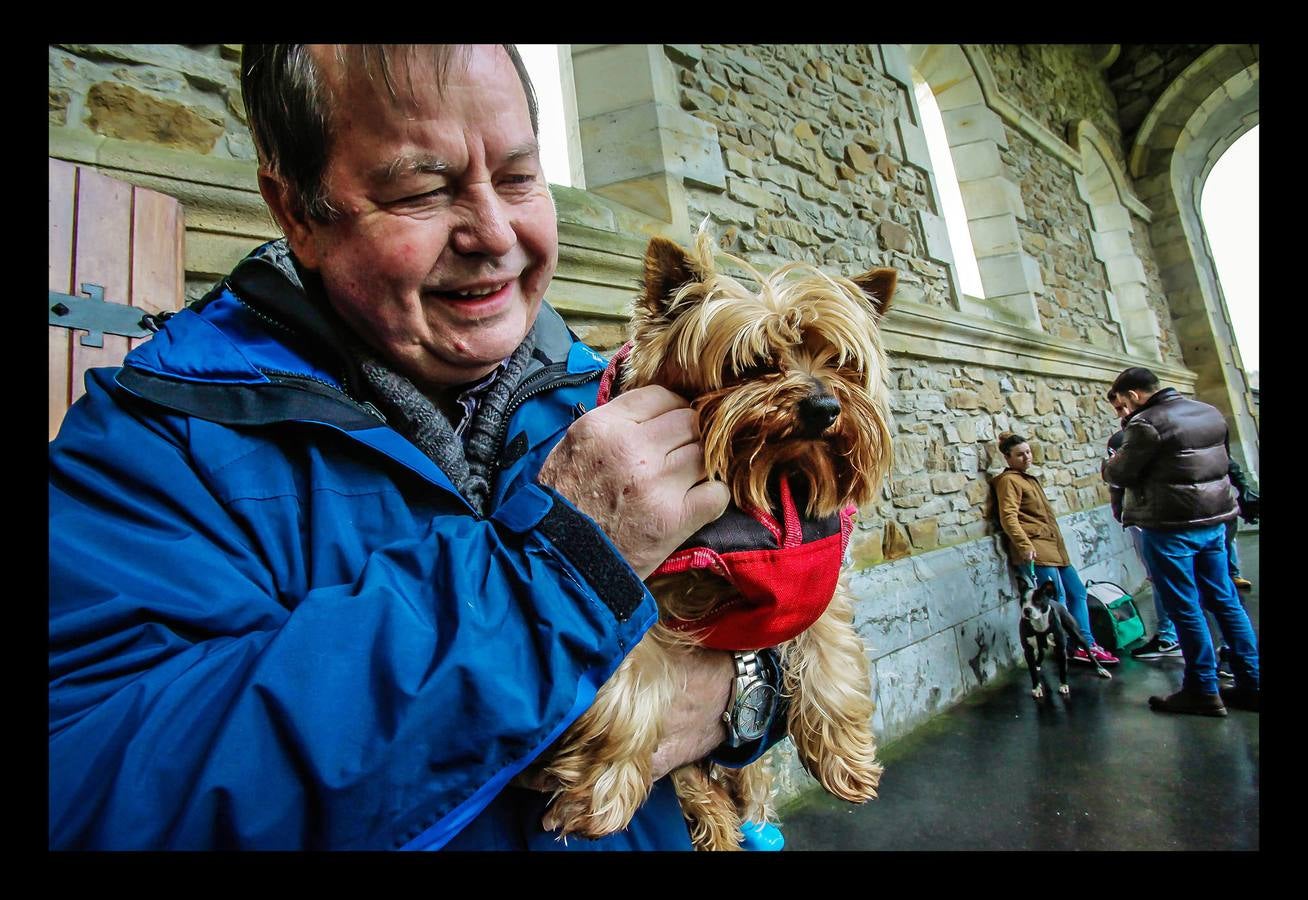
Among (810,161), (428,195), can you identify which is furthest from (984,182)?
→ (428,195)

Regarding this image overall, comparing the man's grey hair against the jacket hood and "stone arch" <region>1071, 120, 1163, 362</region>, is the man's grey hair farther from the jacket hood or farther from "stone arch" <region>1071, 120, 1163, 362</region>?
"stone arch" <region>1071, 120, 1163, 362</region>

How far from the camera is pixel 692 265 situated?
1437mm

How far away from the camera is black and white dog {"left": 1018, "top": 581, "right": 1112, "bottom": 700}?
Answer: 508 cm

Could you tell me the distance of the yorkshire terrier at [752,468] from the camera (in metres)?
1.20

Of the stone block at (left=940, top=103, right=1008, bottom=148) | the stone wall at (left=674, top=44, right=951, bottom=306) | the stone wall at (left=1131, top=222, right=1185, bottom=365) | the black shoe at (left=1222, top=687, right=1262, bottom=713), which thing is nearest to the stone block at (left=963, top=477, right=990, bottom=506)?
the stone wall at (left=674, top=44, right=951, bottom=306)

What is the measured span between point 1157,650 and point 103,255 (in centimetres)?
839

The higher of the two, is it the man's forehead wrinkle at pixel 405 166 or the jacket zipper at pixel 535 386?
the man's forehead wrinkle at pixel 405 166

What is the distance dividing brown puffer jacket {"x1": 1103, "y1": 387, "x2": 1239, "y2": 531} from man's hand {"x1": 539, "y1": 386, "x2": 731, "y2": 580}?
543 centimetres

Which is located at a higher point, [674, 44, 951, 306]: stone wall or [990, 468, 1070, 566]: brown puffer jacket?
[674, 44, 951, 306]: stone wall

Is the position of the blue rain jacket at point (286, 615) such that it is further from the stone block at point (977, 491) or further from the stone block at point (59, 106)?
the stone block at point (977, 491)

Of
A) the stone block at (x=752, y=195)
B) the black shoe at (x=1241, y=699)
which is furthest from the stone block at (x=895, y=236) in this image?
the black shoe at (x=1241, y=699)

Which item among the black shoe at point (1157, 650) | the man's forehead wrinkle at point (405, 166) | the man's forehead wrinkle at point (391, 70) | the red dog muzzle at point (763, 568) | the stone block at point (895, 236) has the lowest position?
the black shoe at point (1157, 650)

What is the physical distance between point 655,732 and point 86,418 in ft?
3.72

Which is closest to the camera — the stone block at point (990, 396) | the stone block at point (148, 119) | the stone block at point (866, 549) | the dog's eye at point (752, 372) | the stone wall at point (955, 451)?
the dog's eye at point (752, 372)
